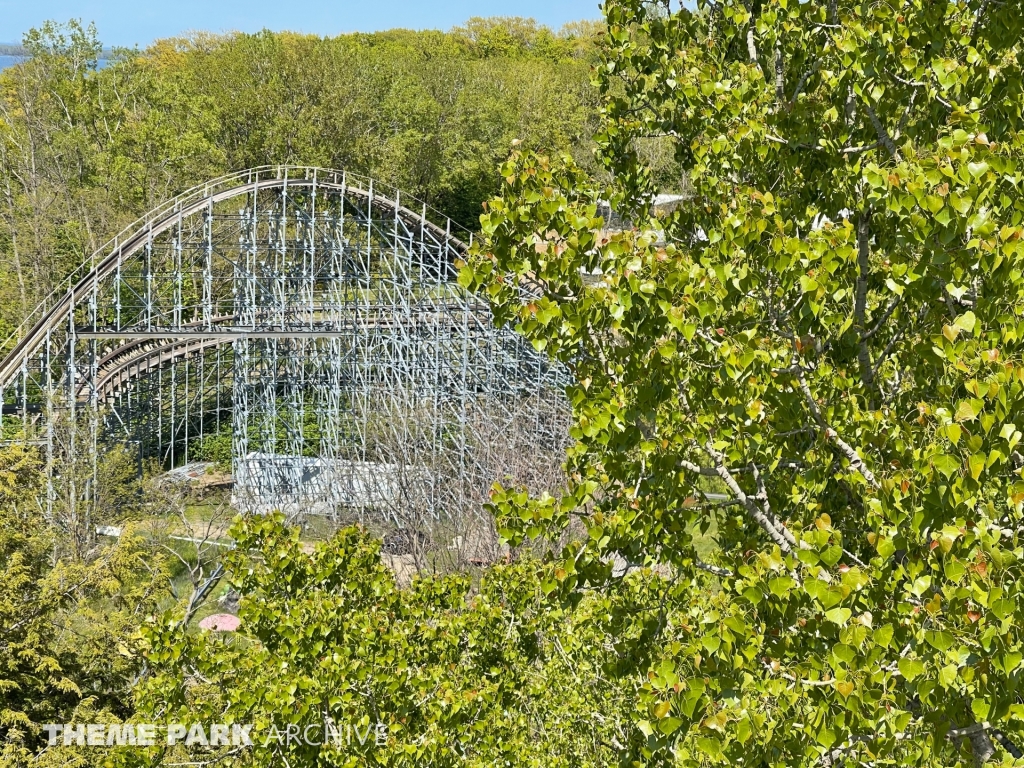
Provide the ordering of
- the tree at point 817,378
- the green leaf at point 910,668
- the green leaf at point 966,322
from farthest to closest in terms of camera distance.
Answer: the green leaf at point 966,322 < the tree at point 817,378 < the green leaf at point 910,668

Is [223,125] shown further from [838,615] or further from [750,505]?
[838,615]

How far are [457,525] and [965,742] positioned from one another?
472 inches

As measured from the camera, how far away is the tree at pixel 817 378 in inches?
118

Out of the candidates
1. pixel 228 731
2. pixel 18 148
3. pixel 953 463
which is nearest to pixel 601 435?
pixel 953 463

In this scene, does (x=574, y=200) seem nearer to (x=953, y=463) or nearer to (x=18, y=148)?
(x=953, y=463)

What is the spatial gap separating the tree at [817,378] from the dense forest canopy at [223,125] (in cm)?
2645

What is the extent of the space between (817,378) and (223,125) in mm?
39713

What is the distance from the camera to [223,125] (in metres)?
39.9

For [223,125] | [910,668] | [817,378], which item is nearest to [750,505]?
[817,378]

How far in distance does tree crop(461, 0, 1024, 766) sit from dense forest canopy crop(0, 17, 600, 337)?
26452 millimetres

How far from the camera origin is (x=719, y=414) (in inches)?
169

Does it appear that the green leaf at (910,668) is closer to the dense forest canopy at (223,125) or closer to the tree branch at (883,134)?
the tree branch at (883,134)

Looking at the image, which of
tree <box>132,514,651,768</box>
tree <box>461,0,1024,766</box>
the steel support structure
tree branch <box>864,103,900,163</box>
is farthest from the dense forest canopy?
tree branch <box>864,103,900,163</box>

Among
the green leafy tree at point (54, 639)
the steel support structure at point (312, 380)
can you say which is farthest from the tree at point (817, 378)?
the steel support structure at point (312, 380)
